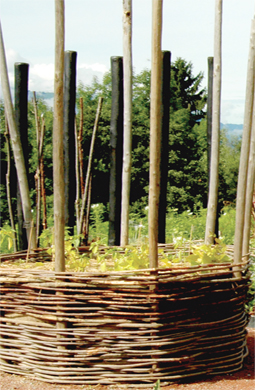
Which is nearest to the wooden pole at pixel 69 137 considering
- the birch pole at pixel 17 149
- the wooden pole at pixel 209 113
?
the birch pole at pixel 17 149

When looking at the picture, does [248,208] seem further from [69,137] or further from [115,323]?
[69,137]

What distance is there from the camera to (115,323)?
2180 millimetres

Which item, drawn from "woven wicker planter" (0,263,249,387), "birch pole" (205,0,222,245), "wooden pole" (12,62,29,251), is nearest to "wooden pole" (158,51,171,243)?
"birch pole" (205,0,222,245)

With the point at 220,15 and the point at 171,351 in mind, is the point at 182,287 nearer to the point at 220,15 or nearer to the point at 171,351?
the point at 171,351

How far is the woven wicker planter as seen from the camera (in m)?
2.17

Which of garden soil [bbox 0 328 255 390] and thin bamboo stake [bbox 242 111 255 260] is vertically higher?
thin bamboo stake [bbox 242 111 255 260]

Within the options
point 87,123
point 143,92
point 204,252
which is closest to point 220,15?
point 204,252

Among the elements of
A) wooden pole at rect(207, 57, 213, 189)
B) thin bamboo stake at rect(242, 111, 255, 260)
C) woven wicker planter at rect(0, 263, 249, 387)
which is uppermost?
wooden pole at rect(207, 57, 213, 189)

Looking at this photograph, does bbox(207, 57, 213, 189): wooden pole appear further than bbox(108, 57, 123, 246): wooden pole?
Yes

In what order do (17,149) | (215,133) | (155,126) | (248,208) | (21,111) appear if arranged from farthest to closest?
(21,111), (215,133), (17,149), (248,208), (155,126)

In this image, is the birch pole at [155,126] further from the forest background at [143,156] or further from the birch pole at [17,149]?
the forest background at [143,156]

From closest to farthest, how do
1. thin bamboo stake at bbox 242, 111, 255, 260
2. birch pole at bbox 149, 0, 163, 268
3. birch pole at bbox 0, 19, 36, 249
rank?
birch pole at bbox 149, 0, 163, 268, thin bamboo stake at bbox 242, 111, 255, 260, birch pole at bbox 0, 19, 36, 249

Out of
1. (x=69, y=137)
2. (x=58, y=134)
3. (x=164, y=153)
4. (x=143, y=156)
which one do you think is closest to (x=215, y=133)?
(x=164, y=153)

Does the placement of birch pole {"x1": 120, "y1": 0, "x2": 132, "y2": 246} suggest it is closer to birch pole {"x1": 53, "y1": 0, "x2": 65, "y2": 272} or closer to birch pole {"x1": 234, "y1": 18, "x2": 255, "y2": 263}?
birch pole {"x1": 234, "y1": 18, "x2": 255, "y2": 263}
